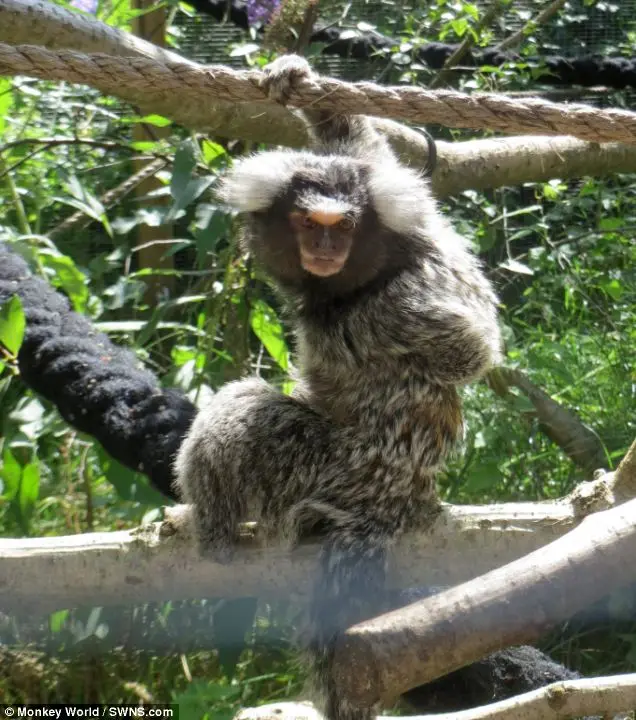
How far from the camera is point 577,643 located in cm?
375

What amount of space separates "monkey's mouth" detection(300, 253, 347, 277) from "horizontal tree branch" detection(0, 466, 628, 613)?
0.72 metres

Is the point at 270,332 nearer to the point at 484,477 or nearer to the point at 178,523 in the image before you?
the point at 484,477

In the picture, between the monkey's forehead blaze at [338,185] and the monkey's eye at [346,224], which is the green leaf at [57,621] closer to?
the monkey's forehead blaze at [338,185]

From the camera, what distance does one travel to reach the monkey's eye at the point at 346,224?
104 inches

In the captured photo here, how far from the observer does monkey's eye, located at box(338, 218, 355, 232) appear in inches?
104

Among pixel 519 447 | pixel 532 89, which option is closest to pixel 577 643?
pixel 519 447

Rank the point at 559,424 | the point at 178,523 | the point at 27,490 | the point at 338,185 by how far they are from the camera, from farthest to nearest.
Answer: the point at 559,424, the point at 27,490, the point at 338,185, the point at 178,523

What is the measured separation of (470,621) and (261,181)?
1623mm

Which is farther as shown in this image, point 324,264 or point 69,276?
point 69,276

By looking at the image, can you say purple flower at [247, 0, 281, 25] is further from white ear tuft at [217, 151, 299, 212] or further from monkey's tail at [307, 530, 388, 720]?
monkey's tail at [307, 530, 388, 720]

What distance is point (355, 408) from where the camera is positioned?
2.65m

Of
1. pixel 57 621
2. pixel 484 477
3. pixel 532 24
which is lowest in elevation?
pixel 57 621

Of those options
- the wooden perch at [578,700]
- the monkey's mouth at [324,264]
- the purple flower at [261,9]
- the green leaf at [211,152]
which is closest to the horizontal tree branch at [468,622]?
the wooden perch at [578,700]

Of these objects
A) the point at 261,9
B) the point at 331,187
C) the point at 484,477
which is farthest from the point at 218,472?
the point at 261,9
